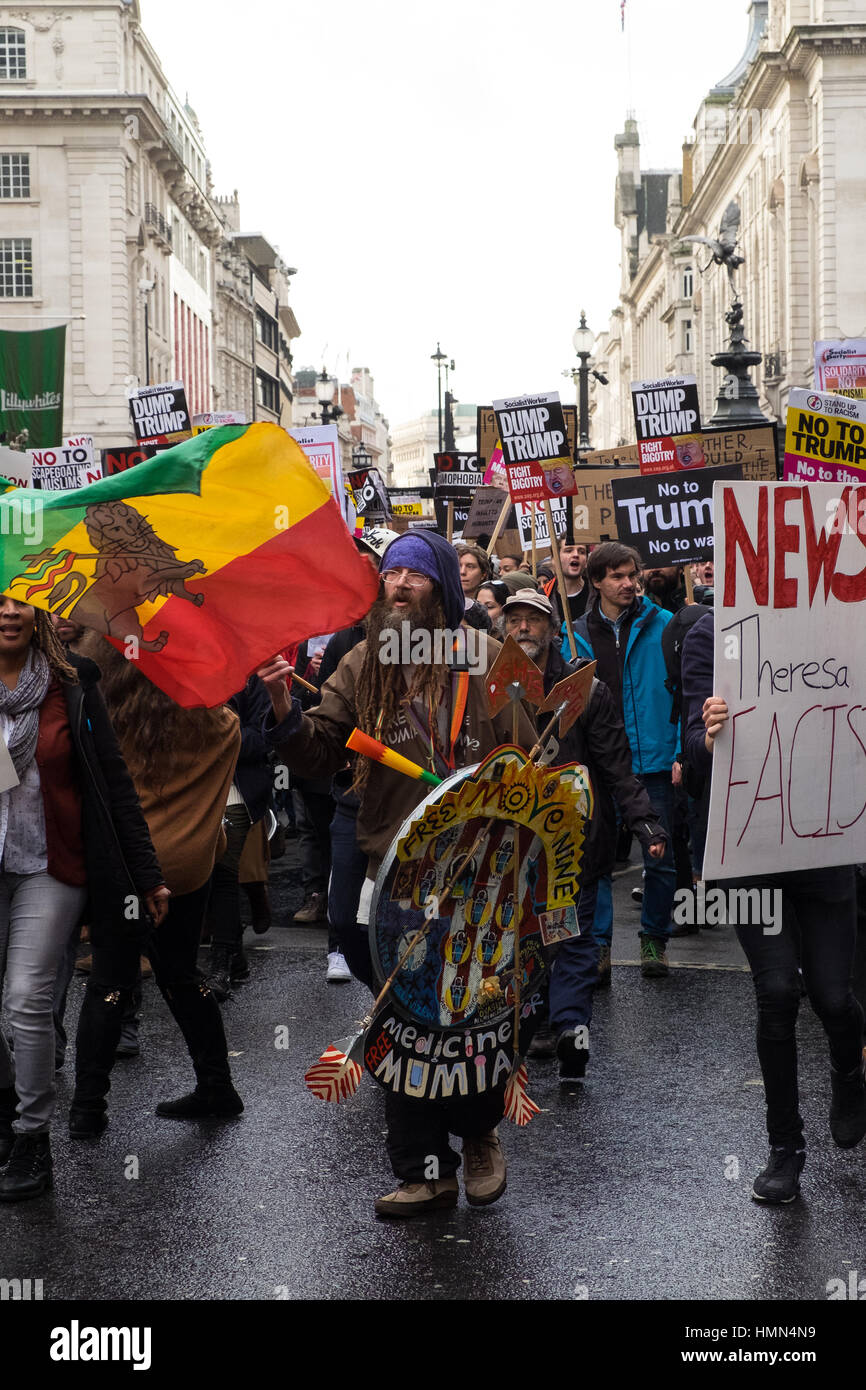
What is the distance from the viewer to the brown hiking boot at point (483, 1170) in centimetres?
512

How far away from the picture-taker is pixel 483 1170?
5.19 metres

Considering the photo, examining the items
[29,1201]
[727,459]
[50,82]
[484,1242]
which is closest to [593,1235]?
[484,1242]

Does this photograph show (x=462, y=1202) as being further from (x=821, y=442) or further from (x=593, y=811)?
(x=821, y=442)

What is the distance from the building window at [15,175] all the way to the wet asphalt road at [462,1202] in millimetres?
55167

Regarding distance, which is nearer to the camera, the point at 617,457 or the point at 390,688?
the point at 390,688

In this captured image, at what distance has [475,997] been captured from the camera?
16.6 ft

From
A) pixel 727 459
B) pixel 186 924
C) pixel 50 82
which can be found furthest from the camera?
pixel 50 82

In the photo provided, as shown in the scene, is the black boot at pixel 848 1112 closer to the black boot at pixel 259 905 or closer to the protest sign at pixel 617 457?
the black boot at pixel 259 905

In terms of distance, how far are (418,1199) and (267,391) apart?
100561 millimetres

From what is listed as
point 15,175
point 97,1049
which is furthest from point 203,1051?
point 15,175
